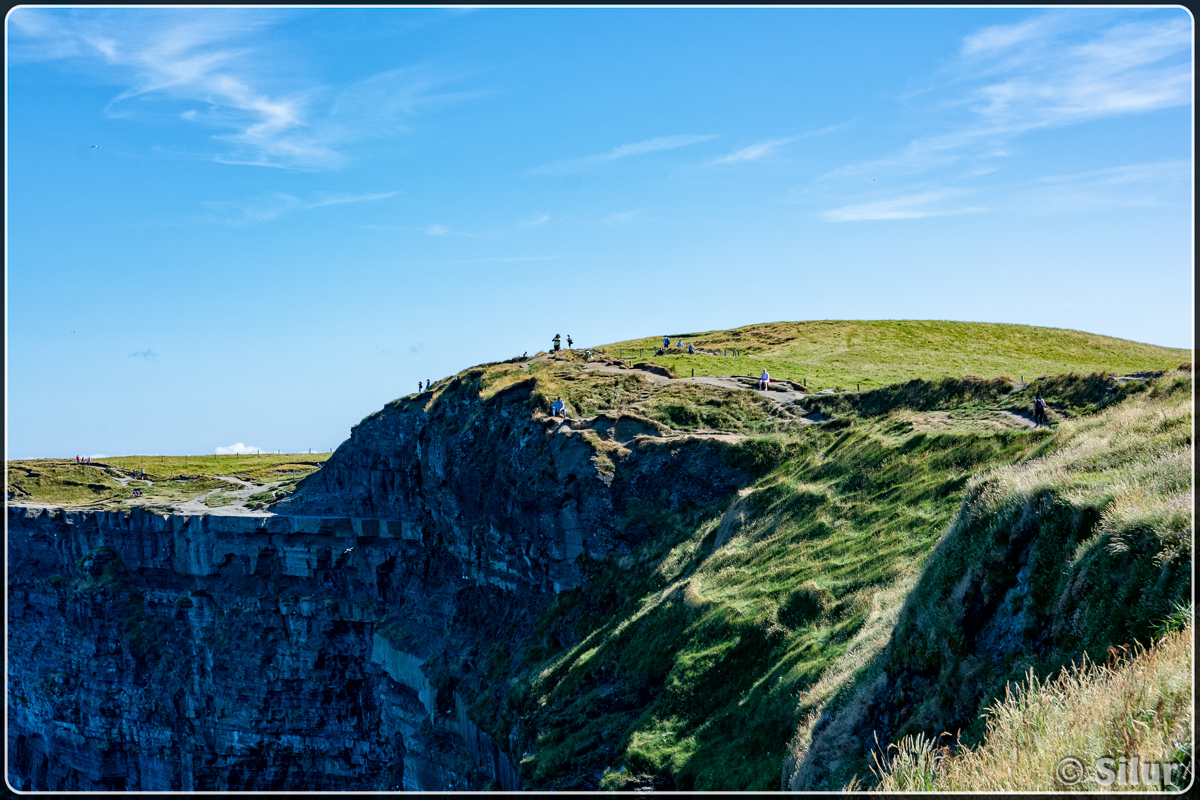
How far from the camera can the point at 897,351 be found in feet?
242

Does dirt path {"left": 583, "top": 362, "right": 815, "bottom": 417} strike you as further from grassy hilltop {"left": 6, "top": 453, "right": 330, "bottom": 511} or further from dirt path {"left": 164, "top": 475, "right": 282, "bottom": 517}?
grassy hilltop {"left": 6, "top": 453, "right": 330, "bottom": 511}

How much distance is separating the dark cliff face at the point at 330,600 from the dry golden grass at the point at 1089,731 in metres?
30.8

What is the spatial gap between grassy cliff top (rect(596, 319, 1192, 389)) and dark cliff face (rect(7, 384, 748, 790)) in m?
18.0

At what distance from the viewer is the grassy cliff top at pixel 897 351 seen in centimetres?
6078

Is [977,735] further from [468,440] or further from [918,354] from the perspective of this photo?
[918,354]

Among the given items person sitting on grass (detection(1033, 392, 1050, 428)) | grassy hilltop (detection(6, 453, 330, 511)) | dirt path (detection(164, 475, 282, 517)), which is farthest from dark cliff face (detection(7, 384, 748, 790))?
person sitting on grass (detection(1033, 392, 1050, 428))

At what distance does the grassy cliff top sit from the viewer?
60781 mm

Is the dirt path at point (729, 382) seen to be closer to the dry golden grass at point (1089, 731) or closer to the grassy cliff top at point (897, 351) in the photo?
the grassy cliff top at point (897, 351)

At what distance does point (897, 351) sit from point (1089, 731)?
70.0 m

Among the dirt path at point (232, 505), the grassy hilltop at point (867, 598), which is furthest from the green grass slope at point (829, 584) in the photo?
the dirt path at point (232, 505)

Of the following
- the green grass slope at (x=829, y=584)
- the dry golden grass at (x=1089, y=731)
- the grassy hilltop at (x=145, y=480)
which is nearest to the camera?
the dry golden grass at (x=1089, y=731)

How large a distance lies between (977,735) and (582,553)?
106ft

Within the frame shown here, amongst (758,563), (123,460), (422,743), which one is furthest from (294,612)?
(123,460)

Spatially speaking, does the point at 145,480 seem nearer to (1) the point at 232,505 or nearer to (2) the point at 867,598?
(1) the point at 232,505
